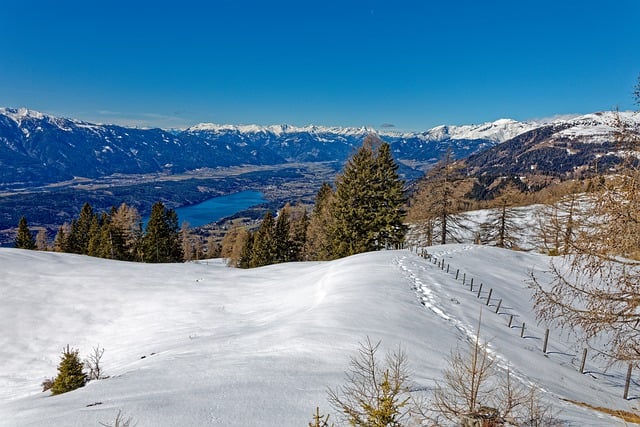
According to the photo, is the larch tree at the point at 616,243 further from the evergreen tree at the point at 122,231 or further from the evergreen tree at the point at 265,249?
the evergreen tree at the point at 122,231

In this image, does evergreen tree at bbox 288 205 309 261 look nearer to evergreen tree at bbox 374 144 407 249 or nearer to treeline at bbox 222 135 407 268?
treeline at bbox 222 135 407 268

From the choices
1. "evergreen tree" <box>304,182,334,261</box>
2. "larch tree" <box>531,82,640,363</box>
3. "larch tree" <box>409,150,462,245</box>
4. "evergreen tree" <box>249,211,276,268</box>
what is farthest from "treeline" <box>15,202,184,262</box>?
"larch tree" <box>531,82,640,363</box>

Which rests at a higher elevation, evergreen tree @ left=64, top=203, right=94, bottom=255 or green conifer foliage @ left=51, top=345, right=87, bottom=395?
green conifer foliage @ left=51, top=345, right=87, bottom=395

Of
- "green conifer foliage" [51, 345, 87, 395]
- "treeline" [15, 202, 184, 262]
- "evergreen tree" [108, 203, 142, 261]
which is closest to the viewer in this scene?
"green conifer foliage" [51, 345, 87, 395]

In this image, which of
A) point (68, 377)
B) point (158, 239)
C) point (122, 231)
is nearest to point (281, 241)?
point (158, 239)

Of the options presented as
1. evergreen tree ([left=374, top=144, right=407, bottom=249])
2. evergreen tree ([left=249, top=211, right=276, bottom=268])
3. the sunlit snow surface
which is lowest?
evergreen tree ([left=249, top=211, right=276, bottom=268])

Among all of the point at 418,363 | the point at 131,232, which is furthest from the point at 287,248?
the point at 418,363

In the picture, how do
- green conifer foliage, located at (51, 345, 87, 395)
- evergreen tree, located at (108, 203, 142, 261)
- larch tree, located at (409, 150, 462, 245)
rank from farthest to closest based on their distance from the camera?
evergreen tree, located at (108, 203, 142, 261)
larch tree, located at (409, 150, 462, 245)
green conifer foliage, located at (51, 345, 87, 395)

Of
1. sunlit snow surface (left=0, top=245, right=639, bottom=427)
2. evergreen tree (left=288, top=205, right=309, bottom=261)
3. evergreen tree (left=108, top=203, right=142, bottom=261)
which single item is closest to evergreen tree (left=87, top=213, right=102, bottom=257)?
evergreen tree (left=108, top=203, right=142, bottom=261)

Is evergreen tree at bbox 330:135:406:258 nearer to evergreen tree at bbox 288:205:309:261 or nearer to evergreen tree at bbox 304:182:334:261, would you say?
evergreen tree at bbox 304:182:334:261

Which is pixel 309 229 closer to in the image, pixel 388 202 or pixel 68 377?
pixel 388 202

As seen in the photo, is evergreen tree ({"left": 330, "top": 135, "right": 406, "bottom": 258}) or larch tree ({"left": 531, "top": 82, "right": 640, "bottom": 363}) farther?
evergreen tree ({"left": 330, "top": 135, "right": 406, "bottom": 258})

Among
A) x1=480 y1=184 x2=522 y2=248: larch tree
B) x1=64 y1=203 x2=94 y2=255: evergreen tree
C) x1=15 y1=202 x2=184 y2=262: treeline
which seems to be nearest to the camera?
x1=480 y1=184 x2=522 y2=248: larch tree

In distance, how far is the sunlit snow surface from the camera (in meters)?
6.14
